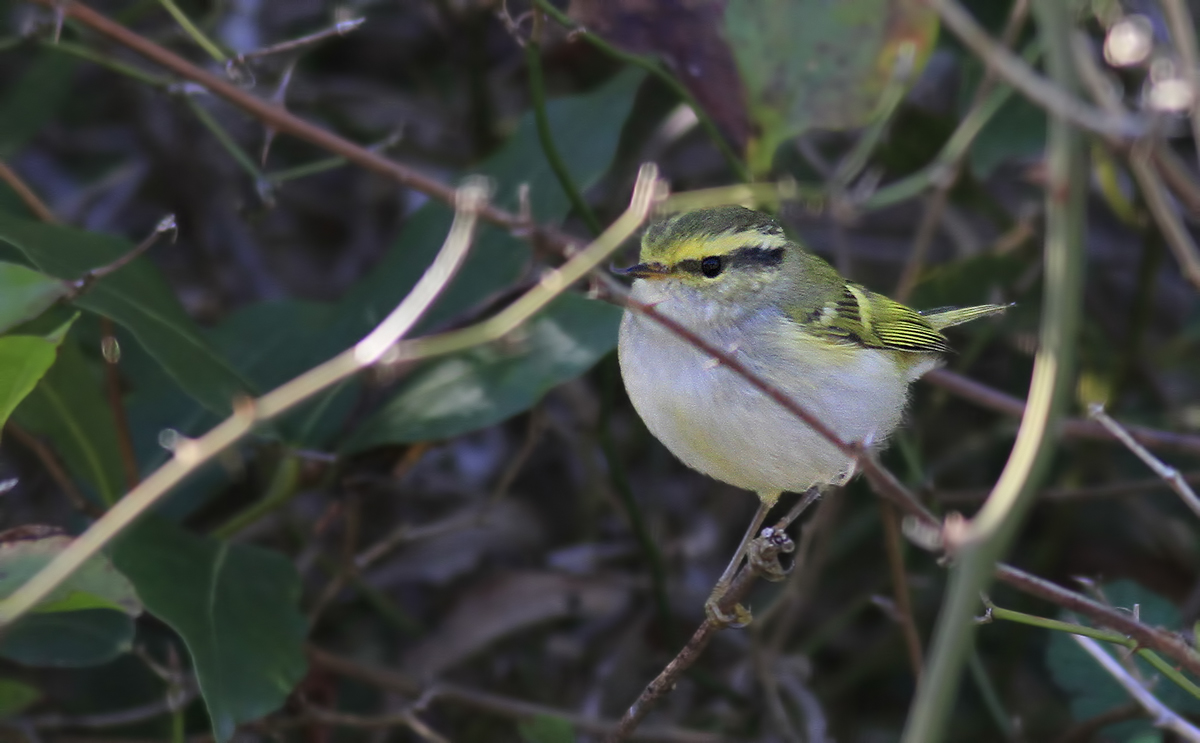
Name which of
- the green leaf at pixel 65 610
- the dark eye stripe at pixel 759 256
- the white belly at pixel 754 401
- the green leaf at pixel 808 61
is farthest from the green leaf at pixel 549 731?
the green leaf at pixel 808 61

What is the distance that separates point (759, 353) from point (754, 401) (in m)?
0.31

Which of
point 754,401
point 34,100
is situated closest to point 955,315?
point 754,401

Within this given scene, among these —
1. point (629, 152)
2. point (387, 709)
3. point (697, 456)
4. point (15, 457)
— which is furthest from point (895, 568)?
point (15, 457)

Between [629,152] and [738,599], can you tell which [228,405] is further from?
[629,152]

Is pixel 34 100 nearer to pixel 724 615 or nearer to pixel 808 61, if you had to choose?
pixel 808 61

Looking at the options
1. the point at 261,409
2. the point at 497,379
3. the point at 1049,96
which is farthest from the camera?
the point at 497,379

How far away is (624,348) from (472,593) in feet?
4.93

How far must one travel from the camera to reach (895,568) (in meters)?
3.07

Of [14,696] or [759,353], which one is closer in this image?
[759,353]

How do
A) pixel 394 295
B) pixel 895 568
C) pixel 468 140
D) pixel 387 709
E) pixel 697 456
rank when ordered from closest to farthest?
pixel 697 456 < pixel 895 568 < pixel 394 295 < pixel 387 709 < pixel 468 140

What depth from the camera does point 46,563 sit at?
7.78 ft

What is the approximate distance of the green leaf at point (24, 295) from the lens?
7.02ft

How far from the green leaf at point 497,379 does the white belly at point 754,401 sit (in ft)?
0.70

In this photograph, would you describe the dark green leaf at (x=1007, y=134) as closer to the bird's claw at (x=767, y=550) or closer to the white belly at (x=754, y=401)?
the white belly at (x=754, y=401)
